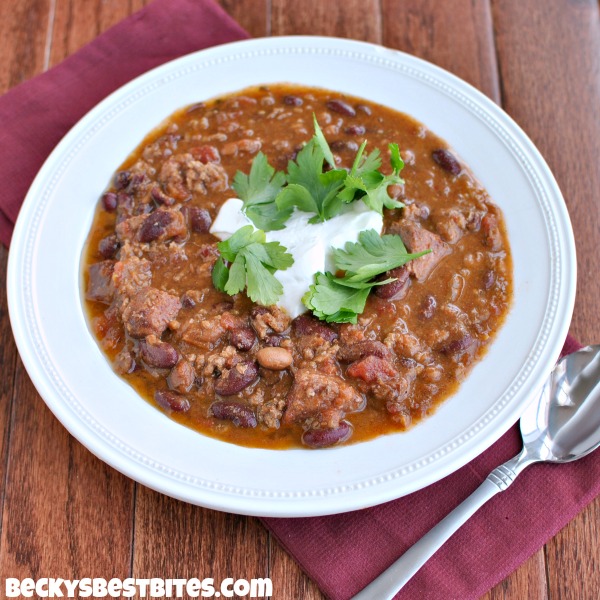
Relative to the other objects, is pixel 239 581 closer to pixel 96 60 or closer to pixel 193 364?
pixel 193 364

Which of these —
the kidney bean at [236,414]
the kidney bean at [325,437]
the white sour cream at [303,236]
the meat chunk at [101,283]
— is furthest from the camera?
the meat chunk at [101,283]

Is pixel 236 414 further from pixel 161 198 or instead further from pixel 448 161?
pixel 448 161

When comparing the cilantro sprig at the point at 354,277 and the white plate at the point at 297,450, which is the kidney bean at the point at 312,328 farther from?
the white plate at the point at 297,450

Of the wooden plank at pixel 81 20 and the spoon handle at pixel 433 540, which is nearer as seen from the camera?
the spoon handle at pixel 433 540

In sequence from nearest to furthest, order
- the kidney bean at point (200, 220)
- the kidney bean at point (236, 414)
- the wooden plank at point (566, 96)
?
the kidney bean at point (236, 414), the kidney bean at point (200, 220), the wooden plank at point (566, 96)

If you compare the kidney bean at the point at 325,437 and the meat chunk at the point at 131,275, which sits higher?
the meat chunk at the point at 131,275

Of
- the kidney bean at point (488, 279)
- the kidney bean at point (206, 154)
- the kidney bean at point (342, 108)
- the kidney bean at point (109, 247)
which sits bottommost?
the kidney bean at point (109, 247)

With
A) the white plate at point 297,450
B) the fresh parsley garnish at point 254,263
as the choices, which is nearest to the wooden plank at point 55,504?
the white plate at point 297,450

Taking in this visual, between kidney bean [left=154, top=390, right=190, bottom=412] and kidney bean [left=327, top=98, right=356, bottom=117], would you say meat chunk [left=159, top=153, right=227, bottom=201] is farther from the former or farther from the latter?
kidney bean [left=154, top=390, right=190, bottom=412]
